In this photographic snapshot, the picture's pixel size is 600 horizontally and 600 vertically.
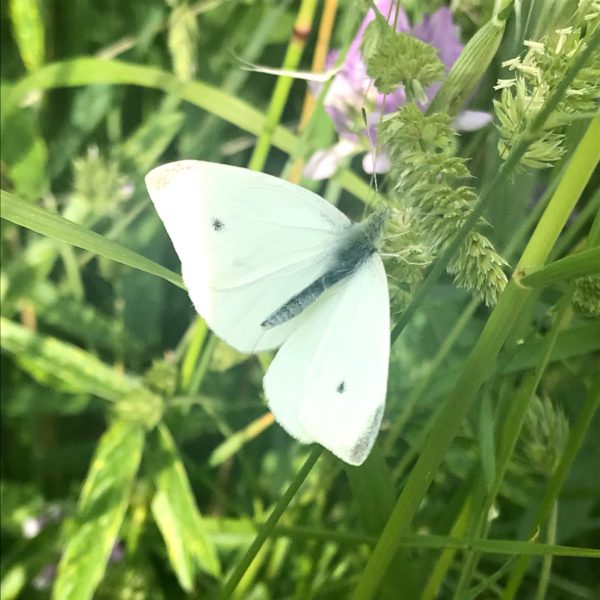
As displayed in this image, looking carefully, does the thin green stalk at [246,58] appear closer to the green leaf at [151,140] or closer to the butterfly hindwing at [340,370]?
the green leaf at [151,140]

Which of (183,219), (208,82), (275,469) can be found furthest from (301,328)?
(208,82)

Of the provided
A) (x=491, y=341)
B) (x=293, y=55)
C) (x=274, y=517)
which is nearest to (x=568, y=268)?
(x=491, y=341)

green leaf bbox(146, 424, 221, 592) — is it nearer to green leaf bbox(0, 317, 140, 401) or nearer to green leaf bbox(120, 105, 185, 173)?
green leaf bbox(0, 317, 140, 401)

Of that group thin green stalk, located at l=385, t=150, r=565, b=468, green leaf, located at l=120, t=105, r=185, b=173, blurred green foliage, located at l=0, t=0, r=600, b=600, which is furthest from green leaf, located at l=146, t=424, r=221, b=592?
green leaf, located at l=120, t=105, r=185, b=173

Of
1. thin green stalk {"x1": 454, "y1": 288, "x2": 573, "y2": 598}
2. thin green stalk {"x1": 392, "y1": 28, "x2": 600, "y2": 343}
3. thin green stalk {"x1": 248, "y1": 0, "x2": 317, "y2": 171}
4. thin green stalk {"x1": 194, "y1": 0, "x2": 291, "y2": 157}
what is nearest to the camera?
thin green stalk {"x1": 392, "y1": 28, "x2": 600, "y2": 343}

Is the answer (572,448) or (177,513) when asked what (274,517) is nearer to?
(572,448)

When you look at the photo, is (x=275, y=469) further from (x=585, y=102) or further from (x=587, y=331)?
(x=585, y=102)

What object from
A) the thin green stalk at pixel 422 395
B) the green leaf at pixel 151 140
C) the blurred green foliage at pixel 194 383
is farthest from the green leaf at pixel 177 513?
the green leaf at pixel 151 140
